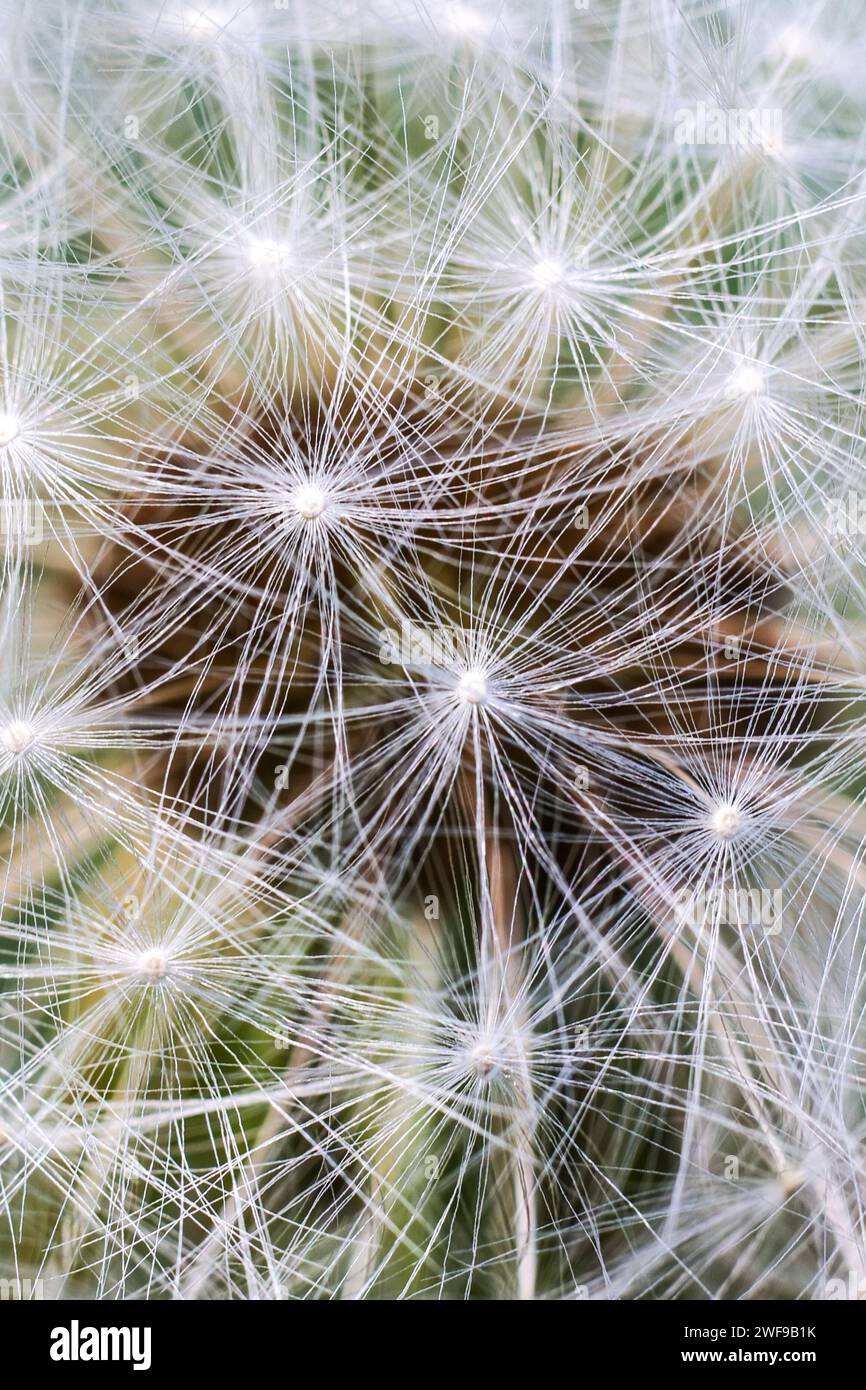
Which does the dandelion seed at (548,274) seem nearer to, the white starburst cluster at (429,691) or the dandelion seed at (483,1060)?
the white starburst cluster at (429,691)

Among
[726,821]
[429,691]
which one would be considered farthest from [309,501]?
[726,821]

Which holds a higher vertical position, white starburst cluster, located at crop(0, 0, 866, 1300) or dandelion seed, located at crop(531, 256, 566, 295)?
dandelion seed, located at crop(531, 256, 566, 295)

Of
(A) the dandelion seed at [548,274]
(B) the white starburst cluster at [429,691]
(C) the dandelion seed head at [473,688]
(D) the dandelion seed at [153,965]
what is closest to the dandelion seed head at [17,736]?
(B) the white starburst cluster at [429,691]

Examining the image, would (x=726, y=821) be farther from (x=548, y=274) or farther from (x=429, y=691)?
(x=548, y=274)

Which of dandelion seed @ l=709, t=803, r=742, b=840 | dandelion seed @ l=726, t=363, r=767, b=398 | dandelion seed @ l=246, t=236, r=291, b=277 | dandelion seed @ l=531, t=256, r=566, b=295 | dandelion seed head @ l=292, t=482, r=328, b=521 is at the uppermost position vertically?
dandelion seed @ l=246, t=236, r=291, b=277

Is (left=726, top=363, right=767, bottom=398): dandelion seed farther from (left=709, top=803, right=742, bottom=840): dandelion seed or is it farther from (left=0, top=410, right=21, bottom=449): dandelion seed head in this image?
(left=0, top=410, right=21, bottom=449): dandelion seed head

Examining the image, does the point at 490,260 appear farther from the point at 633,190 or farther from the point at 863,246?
the point at 863,246

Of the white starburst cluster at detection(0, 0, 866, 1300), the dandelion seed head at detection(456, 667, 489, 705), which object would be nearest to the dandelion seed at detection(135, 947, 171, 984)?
the white starburst cluster at detection(0, 0, 866, 1300)
